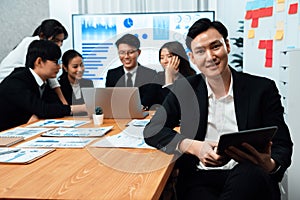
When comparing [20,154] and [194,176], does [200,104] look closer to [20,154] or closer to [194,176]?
[194,176]

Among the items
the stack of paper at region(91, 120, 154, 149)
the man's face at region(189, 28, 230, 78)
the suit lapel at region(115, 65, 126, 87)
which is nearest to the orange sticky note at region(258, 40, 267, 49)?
the suit lapel at region(115, 65, 126, 87)

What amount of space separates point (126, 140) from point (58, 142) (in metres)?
0.32

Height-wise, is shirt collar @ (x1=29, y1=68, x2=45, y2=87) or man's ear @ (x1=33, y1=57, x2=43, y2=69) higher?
man's ear @ (x1=33, y1=57, x2=43, y2=69)

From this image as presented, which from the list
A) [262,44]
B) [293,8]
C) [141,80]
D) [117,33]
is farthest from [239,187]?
[117,33]

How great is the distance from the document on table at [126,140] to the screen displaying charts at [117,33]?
202 cm

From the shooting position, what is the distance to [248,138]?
132 cm

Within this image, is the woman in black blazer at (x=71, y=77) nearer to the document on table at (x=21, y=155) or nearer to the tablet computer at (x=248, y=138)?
the document on table at (x=21, y=155)

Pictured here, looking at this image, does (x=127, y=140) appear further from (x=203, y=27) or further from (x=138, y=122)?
(x=203, y=27)

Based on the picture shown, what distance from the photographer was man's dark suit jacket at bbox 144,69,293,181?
157 cm

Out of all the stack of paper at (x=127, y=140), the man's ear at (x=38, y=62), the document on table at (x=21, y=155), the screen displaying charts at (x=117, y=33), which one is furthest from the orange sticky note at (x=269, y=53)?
the document on table at (x=21, y=155)

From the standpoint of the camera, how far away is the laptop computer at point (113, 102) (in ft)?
7.68

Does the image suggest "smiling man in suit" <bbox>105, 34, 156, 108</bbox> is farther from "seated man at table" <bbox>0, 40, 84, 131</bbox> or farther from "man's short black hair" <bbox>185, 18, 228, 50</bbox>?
"man's short black hair" <bbox>185, 18, 228, 50</bbox>

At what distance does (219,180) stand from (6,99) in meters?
1.56

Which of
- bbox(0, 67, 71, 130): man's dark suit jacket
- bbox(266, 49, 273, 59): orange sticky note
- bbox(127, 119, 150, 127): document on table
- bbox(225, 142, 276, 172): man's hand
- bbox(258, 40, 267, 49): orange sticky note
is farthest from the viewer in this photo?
bbox(258, 40, 267, 49): orange sticky note
